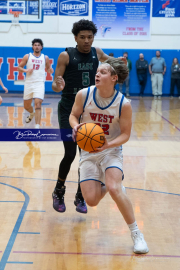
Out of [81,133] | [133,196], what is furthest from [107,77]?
[133,196]

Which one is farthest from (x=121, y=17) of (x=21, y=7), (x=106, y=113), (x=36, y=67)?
(x=106, y=113)

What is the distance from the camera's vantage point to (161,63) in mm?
17016

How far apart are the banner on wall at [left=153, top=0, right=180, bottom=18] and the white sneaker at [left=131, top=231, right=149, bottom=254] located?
1578 centimetres

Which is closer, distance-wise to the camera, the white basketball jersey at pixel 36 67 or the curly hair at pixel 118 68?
the curly hair at pixel 118 68

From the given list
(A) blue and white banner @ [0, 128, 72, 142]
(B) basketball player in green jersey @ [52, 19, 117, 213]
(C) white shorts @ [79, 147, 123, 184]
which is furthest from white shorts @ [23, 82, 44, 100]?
(C) white shorts @ [79, 147, 123, 184]

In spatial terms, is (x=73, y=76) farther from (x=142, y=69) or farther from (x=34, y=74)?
(x=142, y=69)

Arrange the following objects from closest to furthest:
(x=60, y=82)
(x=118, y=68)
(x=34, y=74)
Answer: (x=118, y=68) → (x=60, y=82) → (x=34, y=74)

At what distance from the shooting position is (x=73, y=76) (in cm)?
387

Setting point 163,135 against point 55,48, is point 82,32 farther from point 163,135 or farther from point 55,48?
point 55,48

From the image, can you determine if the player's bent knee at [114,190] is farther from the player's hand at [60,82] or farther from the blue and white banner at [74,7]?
the blue and white banner at [74,7]

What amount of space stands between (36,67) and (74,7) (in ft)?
31.4

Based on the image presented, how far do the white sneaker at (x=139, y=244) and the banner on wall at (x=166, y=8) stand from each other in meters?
15.8

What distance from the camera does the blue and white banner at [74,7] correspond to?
56.8 feet

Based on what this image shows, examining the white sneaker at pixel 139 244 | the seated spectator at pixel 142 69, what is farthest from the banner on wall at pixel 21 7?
the white sneaker at pixel 139 244
